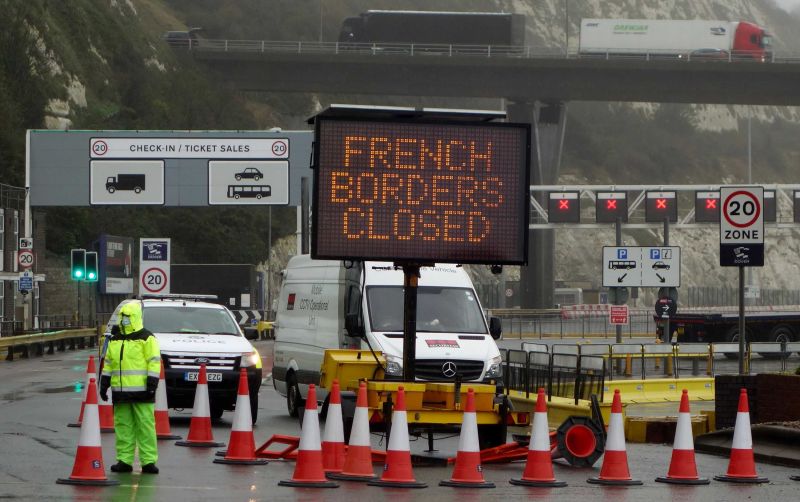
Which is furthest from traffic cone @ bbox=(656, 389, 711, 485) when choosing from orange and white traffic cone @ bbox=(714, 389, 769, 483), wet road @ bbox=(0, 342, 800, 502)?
orange and white traffic cone @ bbox=(714, 389, 769, 483)

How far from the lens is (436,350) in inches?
790

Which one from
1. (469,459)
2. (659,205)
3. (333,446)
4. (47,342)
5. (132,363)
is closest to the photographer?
(469,459)

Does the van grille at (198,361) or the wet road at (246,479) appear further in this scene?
the van grille at (198,361)

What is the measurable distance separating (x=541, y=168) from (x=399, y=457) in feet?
257

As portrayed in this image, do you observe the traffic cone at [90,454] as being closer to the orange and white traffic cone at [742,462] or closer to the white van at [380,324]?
the orange and white traffic cone at [742,462]

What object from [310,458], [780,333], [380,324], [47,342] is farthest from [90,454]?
[47,342]

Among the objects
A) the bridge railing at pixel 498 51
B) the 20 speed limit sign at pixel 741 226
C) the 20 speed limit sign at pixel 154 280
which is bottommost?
the 20 speed limit sign at pixel 154 280

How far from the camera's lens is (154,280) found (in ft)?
109

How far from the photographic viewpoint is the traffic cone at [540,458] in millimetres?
13750

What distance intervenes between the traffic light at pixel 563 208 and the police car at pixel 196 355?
51.1 meters

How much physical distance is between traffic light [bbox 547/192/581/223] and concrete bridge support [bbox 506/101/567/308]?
14.5 m

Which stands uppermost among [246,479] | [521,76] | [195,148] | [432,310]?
[521,76]

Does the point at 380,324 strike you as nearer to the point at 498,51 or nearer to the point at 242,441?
the point at 242,441

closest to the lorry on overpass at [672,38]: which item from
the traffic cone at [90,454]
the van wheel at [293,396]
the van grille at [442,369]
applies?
the van wheel at [293,396]
